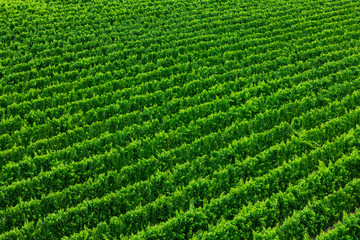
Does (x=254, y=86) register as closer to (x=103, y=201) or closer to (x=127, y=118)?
(x=127, y=118)

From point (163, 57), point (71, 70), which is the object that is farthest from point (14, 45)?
point (163, 57)

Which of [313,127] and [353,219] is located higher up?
[313,127]

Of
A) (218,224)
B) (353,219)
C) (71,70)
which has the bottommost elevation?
(353,219)

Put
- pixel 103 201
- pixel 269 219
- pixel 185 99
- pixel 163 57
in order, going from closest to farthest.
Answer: pixel 269 219 < pixel 103 201 < pixel 185 99 < pixel 163 57

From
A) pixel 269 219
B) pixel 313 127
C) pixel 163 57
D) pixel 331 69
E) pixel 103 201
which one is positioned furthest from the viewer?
pixel 163 57

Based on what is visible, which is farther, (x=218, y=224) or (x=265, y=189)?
(x=265, y=189)

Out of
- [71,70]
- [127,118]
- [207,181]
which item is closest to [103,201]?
[207,181]
